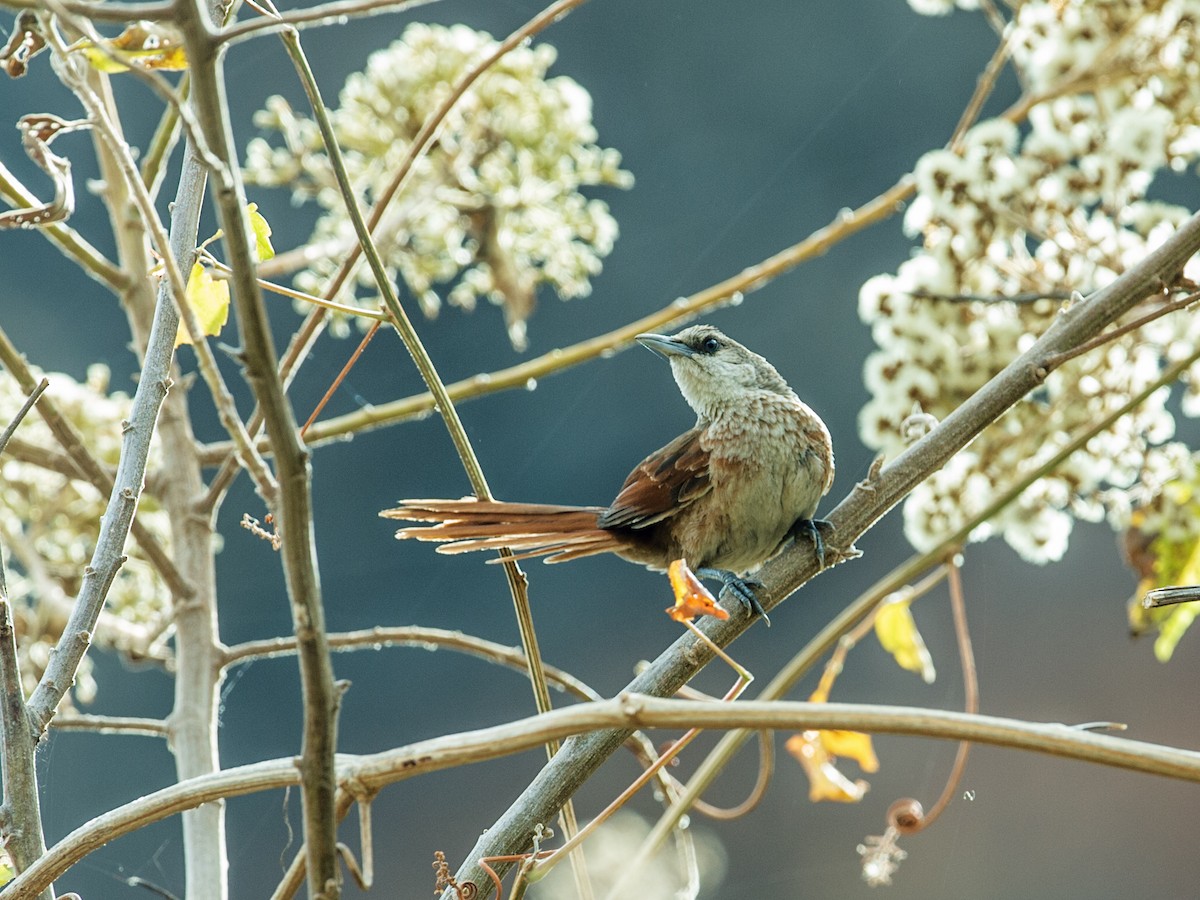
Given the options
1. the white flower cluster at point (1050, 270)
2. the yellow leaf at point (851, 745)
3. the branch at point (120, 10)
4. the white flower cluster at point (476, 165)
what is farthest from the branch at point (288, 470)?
the white flower cluster at point (476, 165)

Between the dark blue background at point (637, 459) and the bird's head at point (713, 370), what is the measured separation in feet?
2.32

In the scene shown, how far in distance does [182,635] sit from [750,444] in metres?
0.66

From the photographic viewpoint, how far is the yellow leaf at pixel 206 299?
2.51 ft

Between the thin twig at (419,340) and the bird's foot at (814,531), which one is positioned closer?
the thin twig at (419,340)

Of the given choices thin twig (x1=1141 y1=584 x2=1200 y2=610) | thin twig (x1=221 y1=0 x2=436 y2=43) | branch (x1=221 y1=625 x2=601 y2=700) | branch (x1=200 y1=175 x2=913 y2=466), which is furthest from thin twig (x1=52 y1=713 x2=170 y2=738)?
thin twig (x1=1141 y1=584 x2=1200 y2=610)

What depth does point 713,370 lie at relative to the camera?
4.86 ft

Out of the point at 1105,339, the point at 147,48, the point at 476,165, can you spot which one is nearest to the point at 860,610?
the point at 1105,339

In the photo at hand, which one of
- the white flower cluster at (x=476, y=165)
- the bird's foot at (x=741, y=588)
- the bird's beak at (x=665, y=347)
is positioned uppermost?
the white flower cluster at (x=476, y=165)

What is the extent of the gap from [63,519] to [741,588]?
3.25 feet

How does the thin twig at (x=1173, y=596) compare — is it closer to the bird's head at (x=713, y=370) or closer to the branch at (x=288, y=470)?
the branch at (x=288, y=470)

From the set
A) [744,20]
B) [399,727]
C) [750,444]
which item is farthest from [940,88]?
[399,727]

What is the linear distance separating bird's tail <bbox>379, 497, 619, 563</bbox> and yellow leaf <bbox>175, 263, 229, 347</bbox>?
26cm

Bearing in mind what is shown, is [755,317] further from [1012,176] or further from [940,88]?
[1012,176]

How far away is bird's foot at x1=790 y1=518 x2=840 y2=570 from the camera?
90 cm
